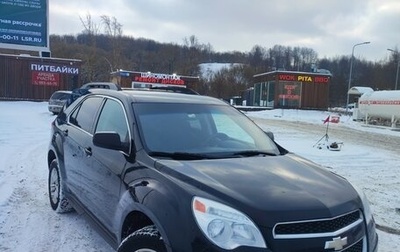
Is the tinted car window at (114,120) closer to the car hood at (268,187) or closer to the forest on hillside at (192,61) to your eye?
the car hood at (268,187)

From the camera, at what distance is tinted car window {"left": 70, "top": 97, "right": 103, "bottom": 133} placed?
16.1ft

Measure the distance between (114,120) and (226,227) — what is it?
6.84 feet

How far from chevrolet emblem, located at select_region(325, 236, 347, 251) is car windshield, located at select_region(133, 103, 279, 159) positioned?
1.29 meters

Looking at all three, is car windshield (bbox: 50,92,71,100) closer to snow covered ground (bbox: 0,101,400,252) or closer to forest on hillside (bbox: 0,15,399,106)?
snow covered ground (bbox: 0,101,400,252)

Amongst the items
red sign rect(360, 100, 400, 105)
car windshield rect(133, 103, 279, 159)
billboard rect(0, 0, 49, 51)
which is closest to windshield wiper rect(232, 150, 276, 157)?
car windshield rect(133, 103, 279, 159)

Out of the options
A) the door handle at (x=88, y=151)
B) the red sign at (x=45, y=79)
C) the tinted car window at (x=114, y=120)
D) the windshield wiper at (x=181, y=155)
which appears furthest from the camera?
the red sign at (x=45, y=79)

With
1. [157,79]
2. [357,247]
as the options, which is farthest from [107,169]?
[157,79]

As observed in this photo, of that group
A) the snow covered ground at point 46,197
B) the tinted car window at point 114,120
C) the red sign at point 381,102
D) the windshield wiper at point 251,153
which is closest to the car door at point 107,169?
the tinted car window at point 114,120

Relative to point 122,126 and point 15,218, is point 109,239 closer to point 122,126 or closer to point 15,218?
point 122,126

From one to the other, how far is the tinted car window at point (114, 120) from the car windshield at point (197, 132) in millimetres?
180

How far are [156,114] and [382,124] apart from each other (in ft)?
102

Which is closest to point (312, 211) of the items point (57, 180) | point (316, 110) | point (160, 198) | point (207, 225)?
point (207, 225)

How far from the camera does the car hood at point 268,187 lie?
2.74m

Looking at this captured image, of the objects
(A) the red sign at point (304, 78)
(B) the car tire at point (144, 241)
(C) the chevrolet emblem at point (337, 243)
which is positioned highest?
(A) the red sign at point (304, 78)
